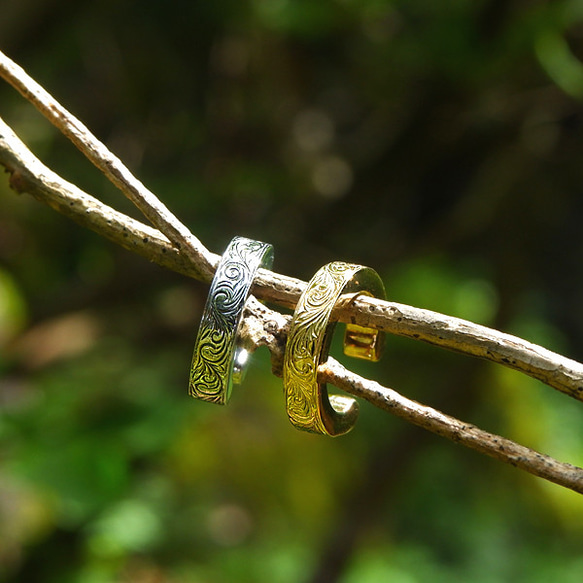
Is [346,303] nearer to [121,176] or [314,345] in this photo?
[314,345]

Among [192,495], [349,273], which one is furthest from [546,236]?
[349,273]

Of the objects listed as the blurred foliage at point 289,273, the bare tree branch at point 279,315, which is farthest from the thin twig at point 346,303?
the blurred foliage at point 289,273

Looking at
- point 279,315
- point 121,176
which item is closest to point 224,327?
point 279,315

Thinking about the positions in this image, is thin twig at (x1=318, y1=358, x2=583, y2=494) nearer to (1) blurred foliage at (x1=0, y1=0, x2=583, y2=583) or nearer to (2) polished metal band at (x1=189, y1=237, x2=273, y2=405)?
(2) polished metal band at (x1=189, y1=237, x2=273, y2=405)

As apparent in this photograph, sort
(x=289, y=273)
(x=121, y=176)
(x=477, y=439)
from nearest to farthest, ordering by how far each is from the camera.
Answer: (x=477, y=439)
(x=121, y=176)
(x=289, y=273)

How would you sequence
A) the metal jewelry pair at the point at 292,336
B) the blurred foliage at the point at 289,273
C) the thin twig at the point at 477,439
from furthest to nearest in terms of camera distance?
the blurred foliage at the point at 289,273
the metal jewelry pair at the point at 292,336
the thin twig at the point at 477,439

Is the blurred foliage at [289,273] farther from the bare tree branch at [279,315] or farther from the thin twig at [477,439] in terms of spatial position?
the thin twig at [477,439]

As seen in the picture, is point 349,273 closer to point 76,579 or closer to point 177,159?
point 76,579
